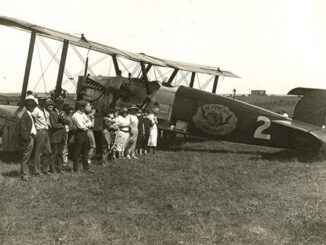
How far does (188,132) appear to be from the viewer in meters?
13.0

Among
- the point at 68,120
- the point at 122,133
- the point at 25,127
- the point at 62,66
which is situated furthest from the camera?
the point at 122,133

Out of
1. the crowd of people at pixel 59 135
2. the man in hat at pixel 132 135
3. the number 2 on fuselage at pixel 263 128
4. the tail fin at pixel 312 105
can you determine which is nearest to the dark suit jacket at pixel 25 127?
the crowd of people at pixel 59 135

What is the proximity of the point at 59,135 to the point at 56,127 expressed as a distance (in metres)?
0.18

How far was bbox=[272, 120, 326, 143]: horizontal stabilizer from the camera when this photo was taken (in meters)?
10.5

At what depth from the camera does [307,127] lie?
1124 cm

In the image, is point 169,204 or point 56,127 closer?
point 169,204

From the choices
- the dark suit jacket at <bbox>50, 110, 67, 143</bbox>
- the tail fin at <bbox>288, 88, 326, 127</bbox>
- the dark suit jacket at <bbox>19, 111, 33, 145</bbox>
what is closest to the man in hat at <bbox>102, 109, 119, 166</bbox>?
the dark suit jacket at <bbox>50, 110, 67, 143</bbox>

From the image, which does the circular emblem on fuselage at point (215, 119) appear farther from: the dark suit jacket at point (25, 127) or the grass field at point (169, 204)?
the dark suit jacket at point (25, 127)

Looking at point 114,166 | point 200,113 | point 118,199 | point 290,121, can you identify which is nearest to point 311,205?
point 118,199

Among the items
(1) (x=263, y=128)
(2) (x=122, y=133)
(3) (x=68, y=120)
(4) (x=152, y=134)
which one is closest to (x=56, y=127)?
(3) (x=68, y=120)

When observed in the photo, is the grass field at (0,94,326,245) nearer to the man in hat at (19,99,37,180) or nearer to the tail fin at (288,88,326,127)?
the man in hat at (19,99,37,180)

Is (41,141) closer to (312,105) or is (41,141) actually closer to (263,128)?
(263,128)

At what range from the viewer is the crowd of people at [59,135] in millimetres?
7973

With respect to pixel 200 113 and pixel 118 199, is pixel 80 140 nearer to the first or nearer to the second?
pixel 118 199
